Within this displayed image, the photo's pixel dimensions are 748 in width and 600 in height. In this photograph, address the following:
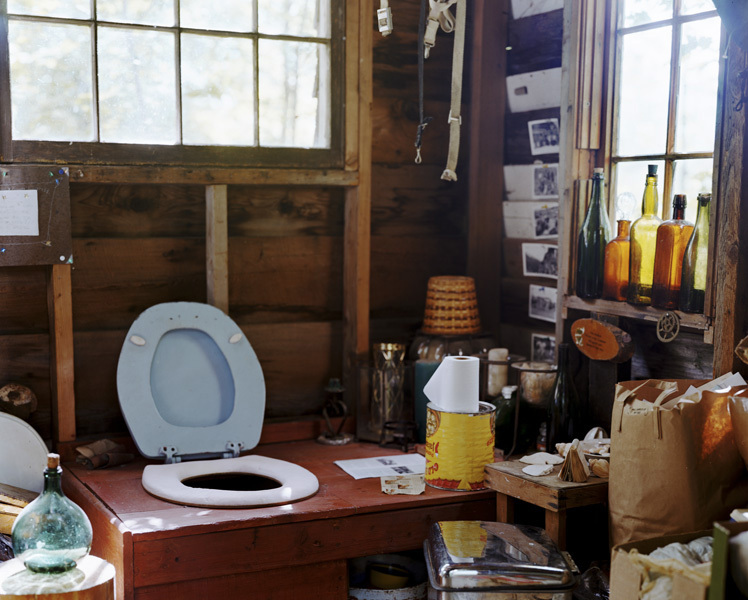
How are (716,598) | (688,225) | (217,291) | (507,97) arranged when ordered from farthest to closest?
(507,97) → (217,291) → (688,225) → (716,598)

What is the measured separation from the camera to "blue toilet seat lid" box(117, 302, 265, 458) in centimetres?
252

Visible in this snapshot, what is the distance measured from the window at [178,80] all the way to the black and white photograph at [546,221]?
28.0 inches

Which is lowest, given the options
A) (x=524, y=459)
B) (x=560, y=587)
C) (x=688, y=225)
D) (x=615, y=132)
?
(x=560, y=587)

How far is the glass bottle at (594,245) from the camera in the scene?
2.46 metres

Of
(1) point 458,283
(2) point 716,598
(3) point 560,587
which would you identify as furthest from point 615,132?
(2) point 716,598

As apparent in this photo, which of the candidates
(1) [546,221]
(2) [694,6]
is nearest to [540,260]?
(1) [546,221]

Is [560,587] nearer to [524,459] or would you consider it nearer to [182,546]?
[524,459]

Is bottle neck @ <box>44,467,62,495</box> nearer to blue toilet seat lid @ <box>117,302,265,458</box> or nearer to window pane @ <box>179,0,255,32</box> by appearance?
blue toilet seat lid @ <box>117,302,265,458</box>

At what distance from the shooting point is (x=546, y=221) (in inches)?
113

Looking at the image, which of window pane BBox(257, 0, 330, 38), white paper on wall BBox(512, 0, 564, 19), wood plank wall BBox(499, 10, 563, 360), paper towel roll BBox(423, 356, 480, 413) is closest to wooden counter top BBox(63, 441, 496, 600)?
paper towel roll BBox(423, 356, 480, 413)

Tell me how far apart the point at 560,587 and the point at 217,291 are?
1.42 m

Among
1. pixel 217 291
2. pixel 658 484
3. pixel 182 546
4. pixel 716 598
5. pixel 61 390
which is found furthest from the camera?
pixel 217 291

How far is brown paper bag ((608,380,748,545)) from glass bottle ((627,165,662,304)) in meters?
0.49

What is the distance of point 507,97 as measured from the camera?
3.02m
